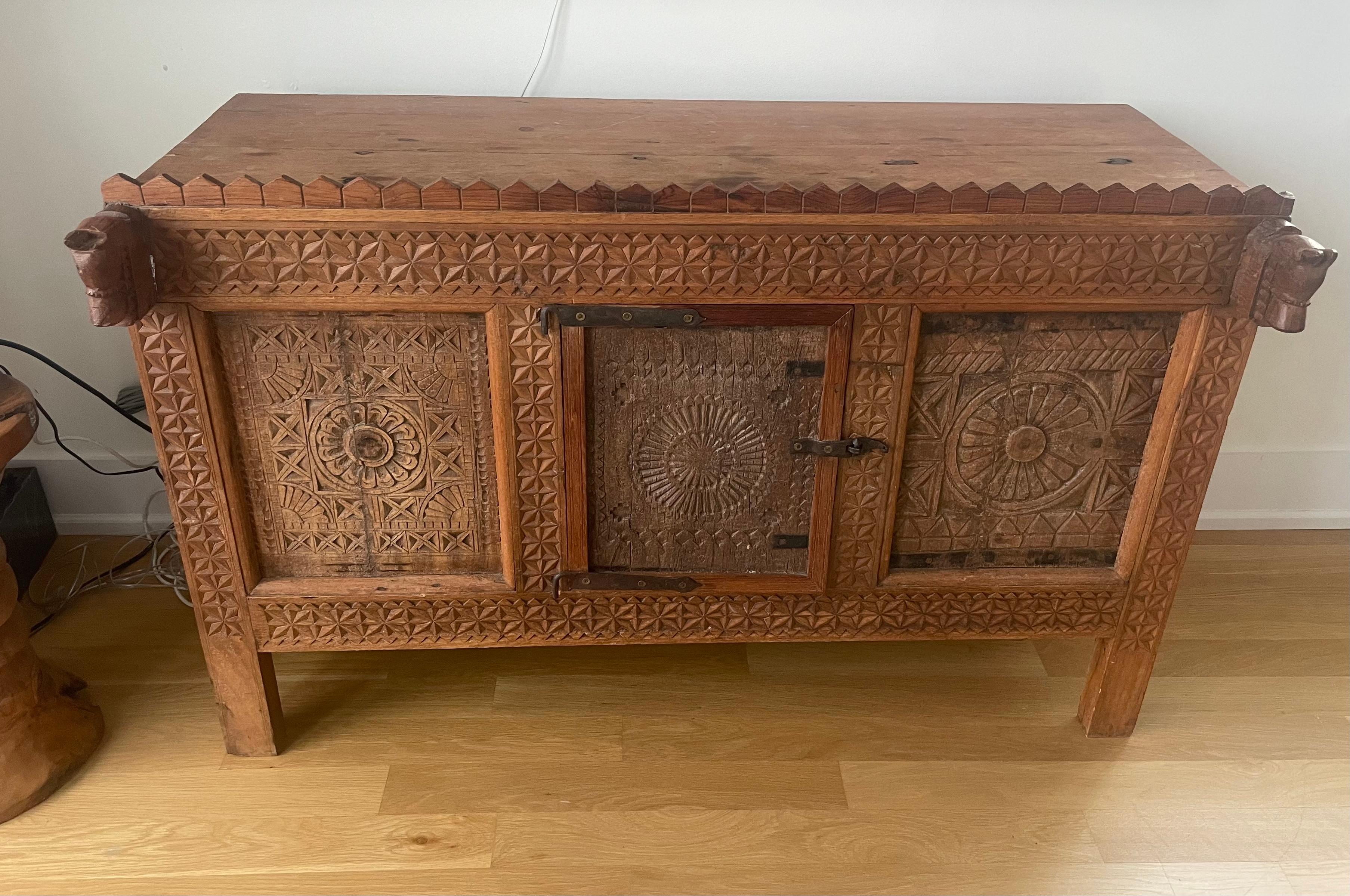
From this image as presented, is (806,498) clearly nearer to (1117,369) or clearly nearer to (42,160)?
(1117,369)

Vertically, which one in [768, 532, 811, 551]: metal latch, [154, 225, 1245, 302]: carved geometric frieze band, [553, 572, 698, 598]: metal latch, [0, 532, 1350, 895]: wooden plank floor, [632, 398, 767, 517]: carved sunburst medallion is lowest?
[0, 532, 1350, 895]: wooden plank floor

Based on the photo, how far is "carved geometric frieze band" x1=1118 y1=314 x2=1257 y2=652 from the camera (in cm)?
124

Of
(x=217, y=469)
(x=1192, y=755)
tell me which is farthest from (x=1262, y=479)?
(x=217, y=469)

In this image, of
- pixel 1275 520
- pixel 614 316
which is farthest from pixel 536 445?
pixel 1275 520

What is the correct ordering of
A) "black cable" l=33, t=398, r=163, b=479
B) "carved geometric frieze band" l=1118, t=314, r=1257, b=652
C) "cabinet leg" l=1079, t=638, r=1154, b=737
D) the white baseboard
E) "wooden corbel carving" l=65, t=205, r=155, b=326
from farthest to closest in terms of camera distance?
the white baseboard < "black cable" l=33, t=398, r=163, b=479 < "cabinet leg" l=1079, t=638, r=1154, b=737 < "carved geometric frieze band" l=1118, t=314, r=1257, b=652 < "wooden corbel carving" l=65, t=205, r=155, b=326

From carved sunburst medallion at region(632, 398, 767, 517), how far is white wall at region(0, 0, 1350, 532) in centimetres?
60

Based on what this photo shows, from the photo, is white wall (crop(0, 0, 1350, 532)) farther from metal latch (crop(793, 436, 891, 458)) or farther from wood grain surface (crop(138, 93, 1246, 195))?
metal latch (crop(793, 436, 891, 458))

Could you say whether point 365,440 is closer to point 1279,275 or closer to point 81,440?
point 81,440

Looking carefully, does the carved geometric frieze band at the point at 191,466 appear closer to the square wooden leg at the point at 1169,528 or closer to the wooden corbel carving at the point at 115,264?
the wooden corbel carving at the point at 115,264

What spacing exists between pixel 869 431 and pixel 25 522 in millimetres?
1420

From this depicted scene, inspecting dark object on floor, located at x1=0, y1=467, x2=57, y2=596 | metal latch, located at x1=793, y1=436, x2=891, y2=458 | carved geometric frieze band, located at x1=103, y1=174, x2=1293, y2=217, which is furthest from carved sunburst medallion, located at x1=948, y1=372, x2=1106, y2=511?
dark object on floor, located at x1=0, y1=467, x2=57, y2=596

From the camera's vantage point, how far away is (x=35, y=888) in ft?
4.12

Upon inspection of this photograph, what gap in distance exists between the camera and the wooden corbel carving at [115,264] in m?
1.02

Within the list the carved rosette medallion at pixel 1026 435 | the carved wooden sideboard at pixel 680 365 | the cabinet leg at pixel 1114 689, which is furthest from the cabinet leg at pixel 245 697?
the cabinet leg at pixel 1114 689
